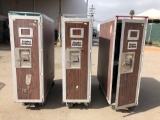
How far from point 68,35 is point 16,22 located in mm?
1130

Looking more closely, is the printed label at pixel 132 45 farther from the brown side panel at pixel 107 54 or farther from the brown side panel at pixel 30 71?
the brown side panel at pixel 30 71

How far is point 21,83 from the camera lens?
3.81 metres

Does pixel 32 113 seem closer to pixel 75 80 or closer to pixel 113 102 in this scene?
pixel 75 80

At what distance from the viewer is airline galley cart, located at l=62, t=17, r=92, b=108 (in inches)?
140

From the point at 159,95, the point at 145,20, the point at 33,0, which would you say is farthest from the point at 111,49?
the point at 33,0

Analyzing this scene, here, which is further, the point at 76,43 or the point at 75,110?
the point at 75,110

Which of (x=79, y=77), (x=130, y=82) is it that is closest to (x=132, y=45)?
(x=130, y=82)

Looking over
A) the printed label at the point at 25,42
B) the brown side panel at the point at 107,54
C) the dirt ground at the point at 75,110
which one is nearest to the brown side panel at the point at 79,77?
the dirt ground at the point at 75,110

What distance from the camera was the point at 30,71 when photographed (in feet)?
12.3

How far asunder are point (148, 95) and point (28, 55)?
375 centimetres

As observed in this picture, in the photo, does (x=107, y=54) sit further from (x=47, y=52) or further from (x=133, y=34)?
(x=47, y=52)

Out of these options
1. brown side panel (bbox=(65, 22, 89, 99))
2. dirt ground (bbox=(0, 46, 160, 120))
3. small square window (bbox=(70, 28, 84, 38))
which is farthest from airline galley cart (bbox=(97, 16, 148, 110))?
small square window (bbox=(70, 28, 84, 38))

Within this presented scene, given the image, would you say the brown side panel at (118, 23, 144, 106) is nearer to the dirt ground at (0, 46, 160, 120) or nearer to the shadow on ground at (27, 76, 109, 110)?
the dirt ground at (0, 46, 160, 120)

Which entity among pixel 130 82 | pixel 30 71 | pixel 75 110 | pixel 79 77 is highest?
pixel 30 71
